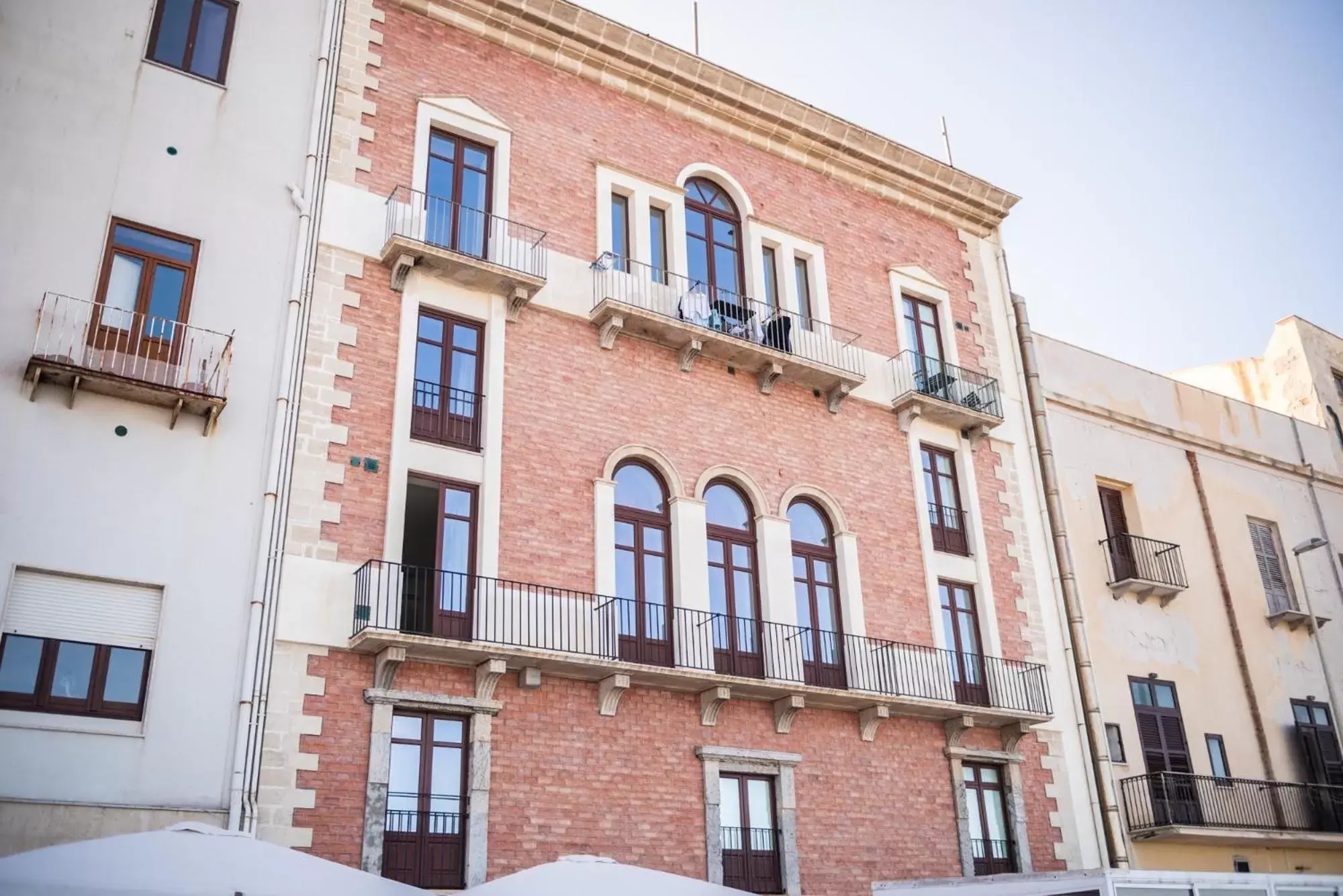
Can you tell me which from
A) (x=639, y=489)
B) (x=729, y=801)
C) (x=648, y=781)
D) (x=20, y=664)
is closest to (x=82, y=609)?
(x=20, y=664)

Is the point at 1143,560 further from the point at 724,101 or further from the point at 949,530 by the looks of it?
the point at 724,101

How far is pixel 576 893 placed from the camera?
12.8 meters

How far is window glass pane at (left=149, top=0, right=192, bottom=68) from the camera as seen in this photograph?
17750mm

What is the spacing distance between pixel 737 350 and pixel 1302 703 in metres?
15.1

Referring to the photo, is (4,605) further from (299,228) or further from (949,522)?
(949,522)

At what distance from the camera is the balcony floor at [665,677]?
15742 mm

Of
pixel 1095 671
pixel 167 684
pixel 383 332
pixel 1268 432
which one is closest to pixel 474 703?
pixel 167 684

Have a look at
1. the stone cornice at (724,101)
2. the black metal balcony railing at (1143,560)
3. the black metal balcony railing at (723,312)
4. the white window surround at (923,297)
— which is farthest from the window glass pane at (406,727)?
the black metal balcony railing at (1143,560)

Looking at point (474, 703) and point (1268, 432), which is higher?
point (1268, 432)

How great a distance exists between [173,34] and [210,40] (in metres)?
0.51

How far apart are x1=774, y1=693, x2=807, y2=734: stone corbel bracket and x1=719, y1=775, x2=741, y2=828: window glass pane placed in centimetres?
111

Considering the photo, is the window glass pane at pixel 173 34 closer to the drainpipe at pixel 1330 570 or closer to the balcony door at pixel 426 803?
the balcony door at pixel 426 803

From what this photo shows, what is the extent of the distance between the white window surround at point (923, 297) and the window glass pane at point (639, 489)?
272 inches

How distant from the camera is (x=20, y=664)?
45.9 ft
